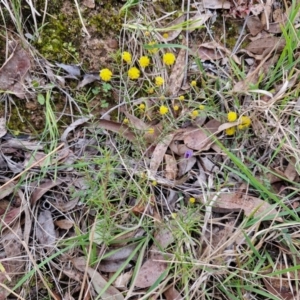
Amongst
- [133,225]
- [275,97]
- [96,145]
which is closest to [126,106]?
[96,145]

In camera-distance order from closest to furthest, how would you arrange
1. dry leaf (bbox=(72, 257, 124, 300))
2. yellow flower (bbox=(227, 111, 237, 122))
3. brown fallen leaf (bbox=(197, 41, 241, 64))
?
1. dry leaf (bbox=(72, 257, 124, 300))
2. yellow flower (bbox=(227, 111, 237, 122))
3. brown fallen leaf (bbox=(197, 41, 241, 64))

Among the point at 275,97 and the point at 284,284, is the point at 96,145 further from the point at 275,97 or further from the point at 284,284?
the point at 284,284

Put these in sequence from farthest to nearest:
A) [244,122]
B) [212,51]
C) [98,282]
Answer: [212,51] → [244,122] → [98,282]

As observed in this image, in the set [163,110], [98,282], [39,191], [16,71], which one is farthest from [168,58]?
[98,282]

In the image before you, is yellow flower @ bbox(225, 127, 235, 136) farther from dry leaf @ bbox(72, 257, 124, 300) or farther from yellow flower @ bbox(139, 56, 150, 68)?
dry leaf @ bbox(72, 257, 124, 300)

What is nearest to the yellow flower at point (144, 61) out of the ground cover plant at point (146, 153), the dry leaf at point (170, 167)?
the ground cover plant at point (146, 153)

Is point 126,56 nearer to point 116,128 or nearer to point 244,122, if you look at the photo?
point 116,128

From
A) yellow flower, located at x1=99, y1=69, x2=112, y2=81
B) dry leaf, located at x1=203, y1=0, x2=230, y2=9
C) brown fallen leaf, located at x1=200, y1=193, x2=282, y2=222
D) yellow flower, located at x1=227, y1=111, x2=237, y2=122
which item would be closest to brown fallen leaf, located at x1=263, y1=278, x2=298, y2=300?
brown fallen leaf, located at x1=200, y1=193, x2=282, y2=222
